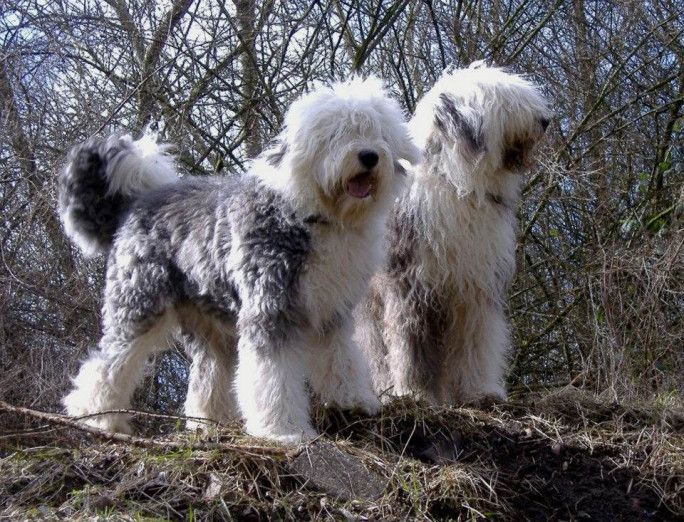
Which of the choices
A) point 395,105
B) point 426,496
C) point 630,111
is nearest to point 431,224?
point 395,105

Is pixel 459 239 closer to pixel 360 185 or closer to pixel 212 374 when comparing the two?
pixel 360 185

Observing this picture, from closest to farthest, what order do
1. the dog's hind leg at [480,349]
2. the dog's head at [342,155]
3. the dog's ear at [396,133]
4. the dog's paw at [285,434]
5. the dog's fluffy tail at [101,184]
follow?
the dog's paw at [285,434], the dog's head at [342,155], the dog's ear at [396,133], the dog's fluffy tail at [101,184], the dog's hind leg at [480,349]

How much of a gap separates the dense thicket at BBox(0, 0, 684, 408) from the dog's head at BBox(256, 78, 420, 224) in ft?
7.65

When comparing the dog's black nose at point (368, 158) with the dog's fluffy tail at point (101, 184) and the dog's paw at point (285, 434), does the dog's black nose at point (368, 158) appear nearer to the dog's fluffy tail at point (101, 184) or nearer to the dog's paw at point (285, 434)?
the dog's paw at point (285, 434)

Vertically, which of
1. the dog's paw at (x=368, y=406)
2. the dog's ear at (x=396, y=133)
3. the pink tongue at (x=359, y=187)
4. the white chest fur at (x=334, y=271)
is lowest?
the dog's paw at (x=368, y=406)

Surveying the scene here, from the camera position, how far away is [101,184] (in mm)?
4625

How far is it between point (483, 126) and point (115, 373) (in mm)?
2155

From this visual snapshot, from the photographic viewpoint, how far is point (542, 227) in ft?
23.1

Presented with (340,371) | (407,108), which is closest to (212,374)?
(340,371)

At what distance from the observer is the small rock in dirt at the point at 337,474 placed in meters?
3.46

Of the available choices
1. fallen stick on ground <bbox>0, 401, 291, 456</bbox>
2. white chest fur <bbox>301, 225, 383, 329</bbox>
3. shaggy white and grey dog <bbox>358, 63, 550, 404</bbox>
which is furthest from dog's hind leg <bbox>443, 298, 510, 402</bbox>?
fallen stick on ground <bbox>0, 401, 291, 456</bbox>

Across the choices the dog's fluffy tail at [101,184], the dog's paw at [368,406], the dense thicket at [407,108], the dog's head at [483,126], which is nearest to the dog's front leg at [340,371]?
the dog's paw at [368,406]

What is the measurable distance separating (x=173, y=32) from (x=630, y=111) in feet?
11.3

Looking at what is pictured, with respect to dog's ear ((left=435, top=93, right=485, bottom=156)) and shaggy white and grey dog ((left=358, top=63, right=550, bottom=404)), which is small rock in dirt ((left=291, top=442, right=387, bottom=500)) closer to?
shaggy white and grey dog ((left=358, top=63, right=550, bottom=404))
